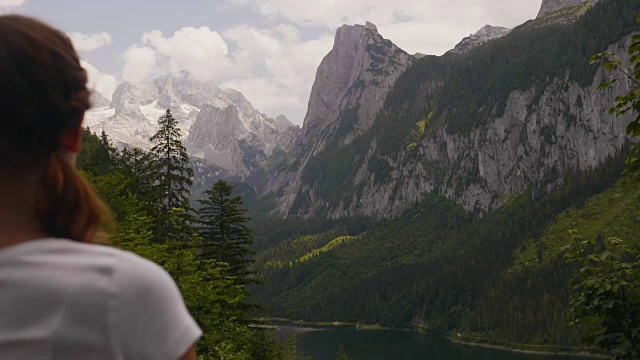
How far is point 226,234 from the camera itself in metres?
45.0

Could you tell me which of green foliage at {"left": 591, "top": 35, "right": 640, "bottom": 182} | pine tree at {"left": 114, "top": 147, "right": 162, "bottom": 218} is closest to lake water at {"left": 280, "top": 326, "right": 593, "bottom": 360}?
pine tree at {"left": 114, "top": 147, "right": 162, "bottom": 218}

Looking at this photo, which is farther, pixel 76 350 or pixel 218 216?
pixel 218 216

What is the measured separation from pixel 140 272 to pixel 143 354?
0.27 metres

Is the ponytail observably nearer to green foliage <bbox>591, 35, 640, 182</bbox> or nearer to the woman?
the woman

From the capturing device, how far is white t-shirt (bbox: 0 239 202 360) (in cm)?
203

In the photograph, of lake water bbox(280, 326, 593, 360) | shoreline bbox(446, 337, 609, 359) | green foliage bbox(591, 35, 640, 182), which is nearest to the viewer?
green foliage bbox(591, 35, 640, 182)

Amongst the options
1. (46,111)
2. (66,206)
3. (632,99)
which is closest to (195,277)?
(632,99)

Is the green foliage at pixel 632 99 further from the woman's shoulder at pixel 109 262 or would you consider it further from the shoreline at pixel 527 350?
the shoreline at pixel 527 350

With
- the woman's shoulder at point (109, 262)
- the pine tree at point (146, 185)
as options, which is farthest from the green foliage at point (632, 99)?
the pine tree at point (146, 185)

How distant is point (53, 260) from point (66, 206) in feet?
1.18

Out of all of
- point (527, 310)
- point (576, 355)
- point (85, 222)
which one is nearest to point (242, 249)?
point (85, 222)

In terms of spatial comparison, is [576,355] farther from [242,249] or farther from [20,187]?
[20,187]

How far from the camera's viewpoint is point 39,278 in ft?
6.72

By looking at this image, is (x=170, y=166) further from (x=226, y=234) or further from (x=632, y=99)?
(x=632, y=99)
